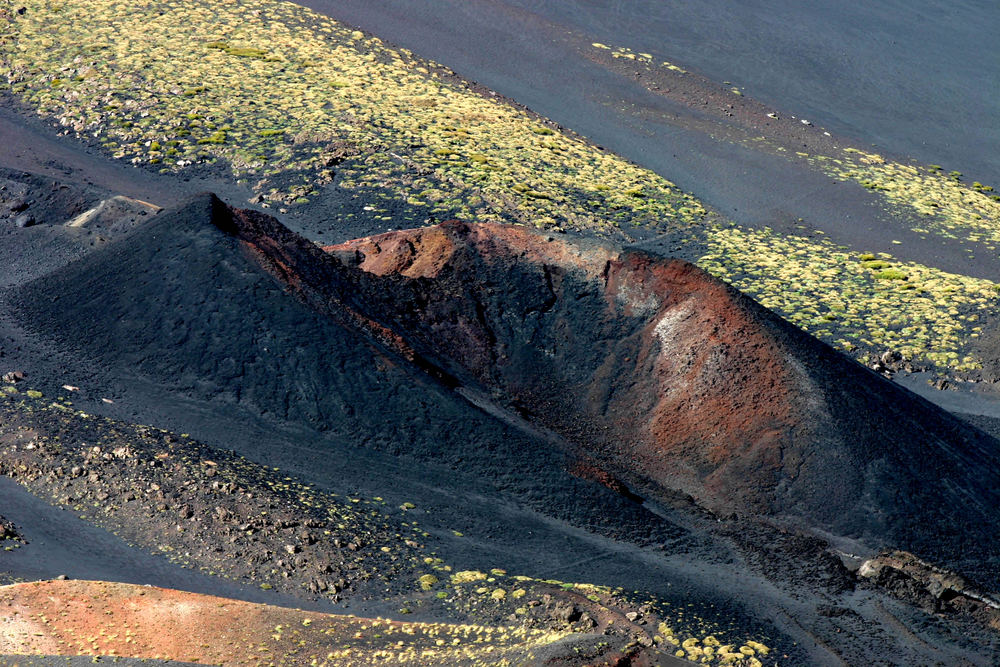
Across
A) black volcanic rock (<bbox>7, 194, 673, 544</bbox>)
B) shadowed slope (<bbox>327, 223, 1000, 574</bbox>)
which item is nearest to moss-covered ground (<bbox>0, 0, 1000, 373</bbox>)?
shadowed slope (<bbox>327, 223, 1000, 574</bbox>)

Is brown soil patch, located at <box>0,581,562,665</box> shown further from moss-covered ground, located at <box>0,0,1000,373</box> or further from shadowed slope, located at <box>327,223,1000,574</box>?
moss-covered ground, located at <box>0,0,1000,373</box>

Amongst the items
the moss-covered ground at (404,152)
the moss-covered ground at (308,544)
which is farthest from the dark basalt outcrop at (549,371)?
the moss-covered ground at (404,152)

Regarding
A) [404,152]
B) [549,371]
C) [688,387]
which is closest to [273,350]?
[549,371]

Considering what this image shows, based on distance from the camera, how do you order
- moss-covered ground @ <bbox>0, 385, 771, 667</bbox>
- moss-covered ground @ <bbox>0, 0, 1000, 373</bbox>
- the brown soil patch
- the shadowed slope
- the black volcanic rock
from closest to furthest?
1. the brown soil patch
2. moss-covered ground @ <bbox>0, 385, 771, 667</bbox>
3. the black volcanic rock
4. the shadowed slope
5. moss-covered ground @ <bbox>0, 0, 1000, 373</bbox>

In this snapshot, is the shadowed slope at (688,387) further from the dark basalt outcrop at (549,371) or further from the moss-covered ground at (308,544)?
the moss-covered ground at (308,544)

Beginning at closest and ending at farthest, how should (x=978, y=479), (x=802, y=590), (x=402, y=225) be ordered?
(x=802, y=590) < (x=978, y=479) < (x=402, y=225)

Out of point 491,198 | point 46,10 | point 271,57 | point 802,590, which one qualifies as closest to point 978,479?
point 802,590

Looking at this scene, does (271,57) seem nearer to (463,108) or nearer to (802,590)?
(463,108)
